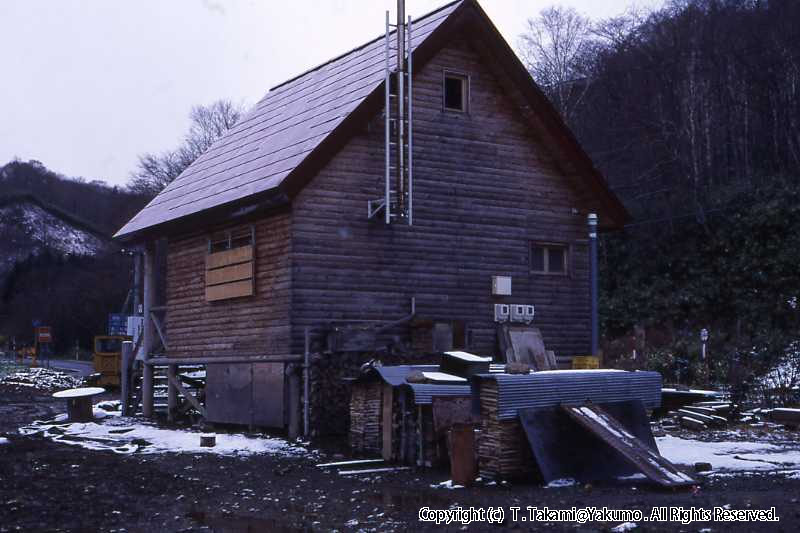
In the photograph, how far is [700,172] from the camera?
116ft

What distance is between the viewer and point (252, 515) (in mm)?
10320

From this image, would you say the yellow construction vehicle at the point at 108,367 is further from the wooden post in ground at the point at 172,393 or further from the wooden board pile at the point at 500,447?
the wooden board pile at the point at 500,447

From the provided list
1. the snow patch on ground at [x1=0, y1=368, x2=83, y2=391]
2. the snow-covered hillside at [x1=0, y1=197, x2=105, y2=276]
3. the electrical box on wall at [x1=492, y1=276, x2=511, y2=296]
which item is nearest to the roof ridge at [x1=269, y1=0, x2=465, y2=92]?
the electrical box on wall at [x1=492, y1=276, x2=511, y2=296]

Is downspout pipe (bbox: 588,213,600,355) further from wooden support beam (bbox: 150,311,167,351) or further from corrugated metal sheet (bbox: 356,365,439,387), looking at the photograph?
wooden support beam (bbox: 150,311,167,351)

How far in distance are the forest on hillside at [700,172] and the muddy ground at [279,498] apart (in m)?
14.0

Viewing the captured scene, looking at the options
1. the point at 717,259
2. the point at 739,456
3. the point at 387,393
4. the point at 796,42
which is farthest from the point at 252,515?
the point at 796,42

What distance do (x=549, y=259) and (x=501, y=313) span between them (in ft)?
7.28

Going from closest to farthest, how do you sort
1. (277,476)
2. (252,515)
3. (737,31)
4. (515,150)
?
(252,515)
(277,476)
(515,150)
(737,31)

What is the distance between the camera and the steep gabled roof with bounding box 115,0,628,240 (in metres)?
18.7

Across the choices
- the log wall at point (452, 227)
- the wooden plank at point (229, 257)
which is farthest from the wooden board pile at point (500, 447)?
the wooden plank at point (229, 257)

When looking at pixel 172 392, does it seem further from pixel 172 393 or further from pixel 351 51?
pixel 351 51

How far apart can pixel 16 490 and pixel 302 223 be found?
8.02 metres

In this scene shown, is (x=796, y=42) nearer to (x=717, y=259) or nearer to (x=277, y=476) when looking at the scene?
(x=717, y=259)

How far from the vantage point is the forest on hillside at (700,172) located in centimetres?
2956
